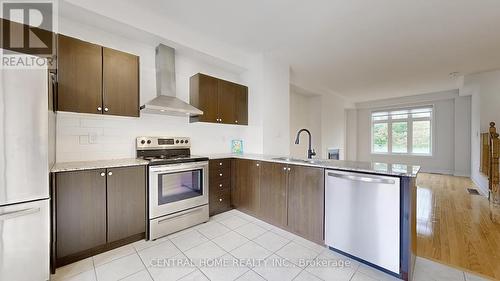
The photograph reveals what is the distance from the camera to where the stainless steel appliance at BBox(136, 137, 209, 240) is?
2.26 metres

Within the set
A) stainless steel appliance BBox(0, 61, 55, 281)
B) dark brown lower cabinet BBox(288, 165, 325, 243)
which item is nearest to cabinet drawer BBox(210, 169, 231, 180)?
dark brown lower cabinet BBox(288, 165, 325, 243)

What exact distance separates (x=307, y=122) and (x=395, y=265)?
5.03 metres

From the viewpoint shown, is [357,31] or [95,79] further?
[357,31]

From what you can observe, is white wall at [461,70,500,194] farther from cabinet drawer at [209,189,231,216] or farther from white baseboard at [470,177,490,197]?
cabinet drawer at [209,189,231,216]

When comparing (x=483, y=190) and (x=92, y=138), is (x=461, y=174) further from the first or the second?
(x=92, y=138)

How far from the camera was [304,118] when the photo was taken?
20.5 ft

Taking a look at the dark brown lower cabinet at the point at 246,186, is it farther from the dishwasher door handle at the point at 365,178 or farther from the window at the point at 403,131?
the window at the point at 403,131

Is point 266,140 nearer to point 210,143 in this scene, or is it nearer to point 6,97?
point 210,143

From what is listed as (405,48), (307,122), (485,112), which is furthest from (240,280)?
(485,112)

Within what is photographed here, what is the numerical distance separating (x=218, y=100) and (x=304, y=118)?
12.2 ft

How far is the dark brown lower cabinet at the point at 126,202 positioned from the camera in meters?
2.02

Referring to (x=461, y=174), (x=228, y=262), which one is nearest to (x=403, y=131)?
(x=461, y=174)

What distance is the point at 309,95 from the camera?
6207mm

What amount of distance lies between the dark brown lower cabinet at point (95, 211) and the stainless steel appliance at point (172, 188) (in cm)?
13
